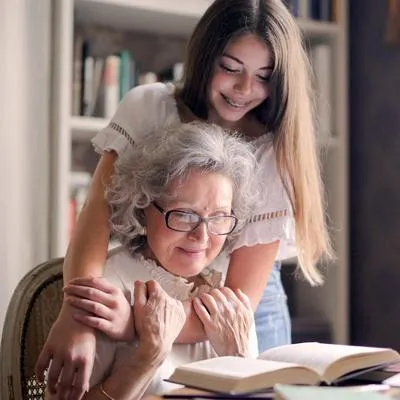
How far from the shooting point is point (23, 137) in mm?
2676

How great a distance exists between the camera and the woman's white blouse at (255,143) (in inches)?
65.2

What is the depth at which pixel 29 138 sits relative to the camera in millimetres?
2697

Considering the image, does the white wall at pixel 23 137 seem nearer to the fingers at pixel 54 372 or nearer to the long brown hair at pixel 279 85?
the long brown hair at pixel 279 85

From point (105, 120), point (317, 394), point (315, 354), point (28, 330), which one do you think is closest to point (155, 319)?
point (315, 354)

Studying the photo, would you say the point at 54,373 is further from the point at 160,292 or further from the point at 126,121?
the point at 126,121

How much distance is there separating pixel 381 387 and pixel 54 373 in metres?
0.51

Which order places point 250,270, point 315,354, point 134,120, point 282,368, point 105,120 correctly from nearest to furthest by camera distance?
1. point 282,368
2. point 315,354
3. point 250,270
4. point 134,120
5. point 105,120

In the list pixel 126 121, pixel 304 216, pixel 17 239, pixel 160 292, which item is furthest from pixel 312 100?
pixel 17 239

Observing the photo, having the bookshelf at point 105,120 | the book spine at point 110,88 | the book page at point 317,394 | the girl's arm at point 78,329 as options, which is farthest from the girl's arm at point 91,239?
the book spine at point 110,88

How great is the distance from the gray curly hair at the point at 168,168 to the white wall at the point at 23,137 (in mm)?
1082

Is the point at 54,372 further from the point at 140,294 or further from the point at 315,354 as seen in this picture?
the point at 315,354

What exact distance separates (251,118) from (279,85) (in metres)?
0.13

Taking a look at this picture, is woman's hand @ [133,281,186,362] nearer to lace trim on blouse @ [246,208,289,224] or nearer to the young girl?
the young girl

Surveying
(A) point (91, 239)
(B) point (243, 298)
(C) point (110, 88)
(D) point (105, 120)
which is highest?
(C) point (110, 88)
